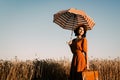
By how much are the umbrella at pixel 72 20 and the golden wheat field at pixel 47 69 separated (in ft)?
4.85

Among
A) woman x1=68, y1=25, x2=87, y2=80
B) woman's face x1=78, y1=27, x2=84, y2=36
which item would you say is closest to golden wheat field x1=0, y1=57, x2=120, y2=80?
woman x1=68, y1=25, x2=87, y2=80

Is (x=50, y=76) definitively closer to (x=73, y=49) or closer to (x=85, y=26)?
(x=73, y=49)

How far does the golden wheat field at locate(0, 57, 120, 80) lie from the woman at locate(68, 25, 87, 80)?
1.37 metres

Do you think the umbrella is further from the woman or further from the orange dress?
the orange dress

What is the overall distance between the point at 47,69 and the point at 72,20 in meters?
1.95

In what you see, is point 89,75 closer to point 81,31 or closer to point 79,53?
point 79,53

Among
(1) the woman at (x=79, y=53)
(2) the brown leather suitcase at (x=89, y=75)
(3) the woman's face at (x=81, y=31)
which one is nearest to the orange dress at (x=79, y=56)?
(1) the woman at (x=79, y=53)

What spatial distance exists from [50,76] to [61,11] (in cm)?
234

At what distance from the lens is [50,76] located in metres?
10.1

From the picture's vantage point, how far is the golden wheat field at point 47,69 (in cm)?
916

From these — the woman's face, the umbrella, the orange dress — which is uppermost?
the umbrella

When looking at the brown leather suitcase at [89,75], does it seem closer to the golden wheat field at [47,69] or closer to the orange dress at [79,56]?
the orange dress at [79,56]

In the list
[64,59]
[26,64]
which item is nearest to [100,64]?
[64,59]

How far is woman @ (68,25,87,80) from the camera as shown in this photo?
8.73 meters
